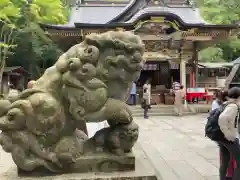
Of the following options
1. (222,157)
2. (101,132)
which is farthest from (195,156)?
(101,132)

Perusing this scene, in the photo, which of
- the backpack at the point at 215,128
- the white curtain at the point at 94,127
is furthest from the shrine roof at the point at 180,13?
the backpack at the point at 215,128

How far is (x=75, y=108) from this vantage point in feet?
8.18

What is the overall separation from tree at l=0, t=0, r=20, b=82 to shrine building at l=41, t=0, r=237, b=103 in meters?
1.99

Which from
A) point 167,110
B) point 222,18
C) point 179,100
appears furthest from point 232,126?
point 222,18

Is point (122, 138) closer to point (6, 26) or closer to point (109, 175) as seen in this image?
point (109, 175)

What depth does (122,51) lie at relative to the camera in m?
2.63

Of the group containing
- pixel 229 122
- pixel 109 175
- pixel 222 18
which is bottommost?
pixel 109 175

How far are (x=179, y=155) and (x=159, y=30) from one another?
444 inches

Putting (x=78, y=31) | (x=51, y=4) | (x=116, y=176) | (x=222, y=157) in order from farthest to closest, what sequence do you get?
(x=51, y=4), (x=78, y=31), (x=222, y=157), (x=116, y=176)

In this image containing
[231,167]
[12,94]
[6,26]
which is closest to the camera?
[231,167]

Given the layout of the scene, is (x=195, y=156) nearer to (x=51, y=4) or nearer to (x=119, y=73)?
(x=119, y=73)

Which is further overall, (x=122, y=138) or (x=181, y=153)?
(x=181, y=153)

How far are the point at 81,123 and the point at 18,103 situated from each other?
0.62 meters

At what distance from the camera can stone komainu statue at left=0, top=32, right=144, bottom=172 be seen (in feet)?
8.11
